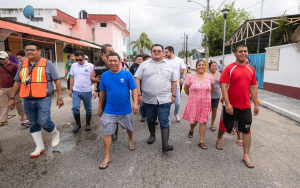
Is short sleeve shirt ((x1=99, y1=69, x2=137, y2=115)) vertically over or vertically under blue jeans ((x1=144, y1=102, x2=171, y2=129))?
over

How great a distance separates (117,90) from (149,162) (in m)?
1.23

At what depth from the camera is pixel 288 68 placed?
8.38m

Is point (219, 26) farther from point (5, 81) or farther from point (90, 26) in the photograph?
point (5, 81)

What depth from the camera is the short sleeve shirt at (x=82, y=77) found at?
4395mm

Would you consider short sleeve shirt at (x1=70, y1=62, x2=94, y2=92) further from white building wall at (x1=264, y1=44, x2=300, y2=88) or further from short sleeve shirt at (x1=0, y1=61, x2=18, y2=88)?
white building wall at (x1=264, y1=44, x2=300, y2=88)

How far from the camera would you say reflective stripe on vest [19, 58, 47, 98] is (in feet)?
10.3

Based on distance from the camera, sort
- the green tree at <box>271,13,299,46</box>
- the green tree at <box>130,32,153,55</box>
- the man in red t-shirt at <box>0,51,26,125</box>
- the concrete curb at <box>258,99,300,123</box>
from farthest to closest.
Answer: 1. the green tree at <box>130,32,153,55</box>
2. the green tree at <box>271,13,299,46</box>
3. the concrete curb at <box>258,99,300,123</box>
4. the man in red t-shirt at <box>0,51,26,125</box>

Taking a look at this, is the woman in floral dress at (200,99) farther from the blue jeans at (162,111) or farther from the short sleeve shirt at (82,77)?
the short sleeve shirt at (82,77)

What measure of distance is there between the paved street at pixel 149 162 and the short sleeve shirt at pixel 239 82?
93 centimetres

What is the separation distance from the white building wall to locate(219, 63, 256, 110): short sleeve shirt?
20.8 ft

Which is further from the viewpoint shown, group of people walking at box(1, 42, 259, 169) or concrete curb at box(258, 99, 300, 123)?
concrete curb at box(258, 99, 300, 123)

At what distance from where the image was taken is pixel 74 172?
2.81 metres

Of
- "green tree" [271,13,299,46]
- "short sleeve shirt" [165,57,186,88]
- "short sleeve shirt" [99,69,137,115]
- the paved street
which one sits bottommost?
the paved street

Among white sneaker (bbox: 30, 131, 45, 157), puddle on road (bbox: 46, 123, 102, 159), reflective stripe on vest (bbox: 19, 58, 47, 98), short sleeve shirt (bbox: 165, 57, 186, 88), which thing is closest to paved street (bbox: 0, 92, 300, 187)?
puddle on road (bbox: 46, 123, 102, 159)
